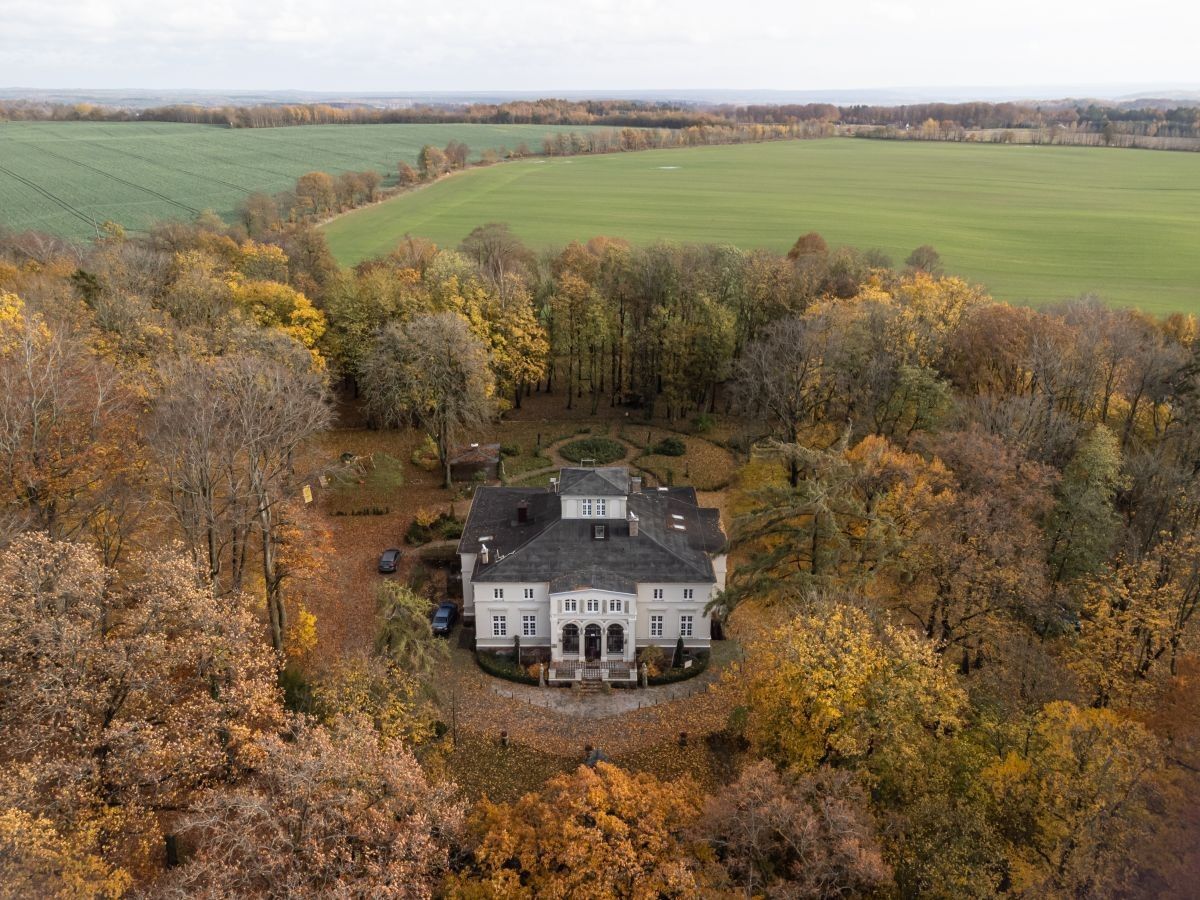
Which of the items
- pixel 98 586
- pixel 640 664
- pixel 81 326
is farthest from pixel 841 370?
pixel 81 326

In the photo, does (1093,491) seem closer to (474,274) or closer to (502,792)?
(502,792)

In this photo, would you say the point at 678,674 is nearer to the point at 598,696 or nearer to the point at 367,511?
the point at 598,696

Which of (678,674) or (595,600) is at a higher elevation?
(595,600)

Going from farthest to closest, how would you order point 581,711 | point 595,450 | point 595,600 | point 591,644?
point 595,450 < point 591,644 < point 595,600 < point 581,711

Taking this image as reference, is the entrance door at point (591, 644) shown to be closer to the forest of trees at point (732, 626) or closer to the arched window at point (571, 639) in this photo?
the arched window at point (571, 639)

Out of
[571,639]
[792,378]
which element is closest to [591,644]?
[571,639]

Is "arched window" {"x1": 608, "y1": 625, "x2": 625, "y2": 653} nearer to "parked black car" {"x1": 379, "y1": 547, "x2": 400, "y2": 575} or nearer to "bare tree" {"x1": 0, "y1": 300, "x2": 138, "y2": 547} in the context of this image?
"parked black car" {"x1": 379, "y1": 547, "x2": 400, "y2": 575}

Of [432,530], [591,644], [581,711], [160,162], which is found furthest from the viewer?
[160,162]
